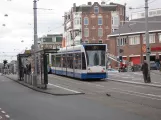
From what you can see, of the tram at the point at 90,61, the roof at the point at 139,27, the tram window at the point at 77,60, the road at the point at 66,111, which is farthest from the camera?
the roof at the point at 139,27

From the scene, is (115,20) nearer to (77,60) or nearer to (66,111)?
(77,60)

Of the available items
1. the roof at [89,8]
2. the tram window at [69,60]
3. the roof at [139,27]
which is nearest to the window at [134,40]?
the roof at [139,27]

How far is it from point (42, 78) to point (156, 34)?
161ft

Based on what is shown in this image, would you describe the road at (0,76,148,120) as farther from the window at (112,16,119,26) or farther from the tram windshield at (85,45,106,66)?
the window at (112,16,119,26)

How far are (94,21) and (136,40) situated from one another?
1003 inches

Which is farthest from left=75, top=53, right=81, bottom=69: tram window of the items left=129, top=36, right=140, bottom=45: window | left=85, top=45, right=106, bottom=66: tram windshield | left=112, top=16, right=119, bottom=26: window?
left=112, top=16, right=119, bottom=26: window

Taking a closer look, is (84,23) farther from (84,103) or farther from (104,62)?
(84,103)

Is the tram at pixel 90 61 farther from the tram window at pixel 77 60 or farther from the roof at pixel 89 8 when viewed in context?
the roof at pixel 89 8

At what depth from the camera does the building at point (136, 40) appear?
71.2 metres

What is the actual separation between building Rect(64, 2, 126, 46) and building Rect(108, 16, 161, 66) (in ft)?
55.5

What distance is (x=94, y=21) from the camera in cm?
9838

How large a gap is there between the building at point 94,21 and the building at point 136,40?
16916 millimetres

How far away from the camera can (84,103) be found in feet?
54.9

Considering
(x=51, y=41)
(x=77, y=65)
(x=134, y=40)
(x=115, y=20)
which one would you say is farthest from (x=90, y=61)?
(x=51, y=41)
